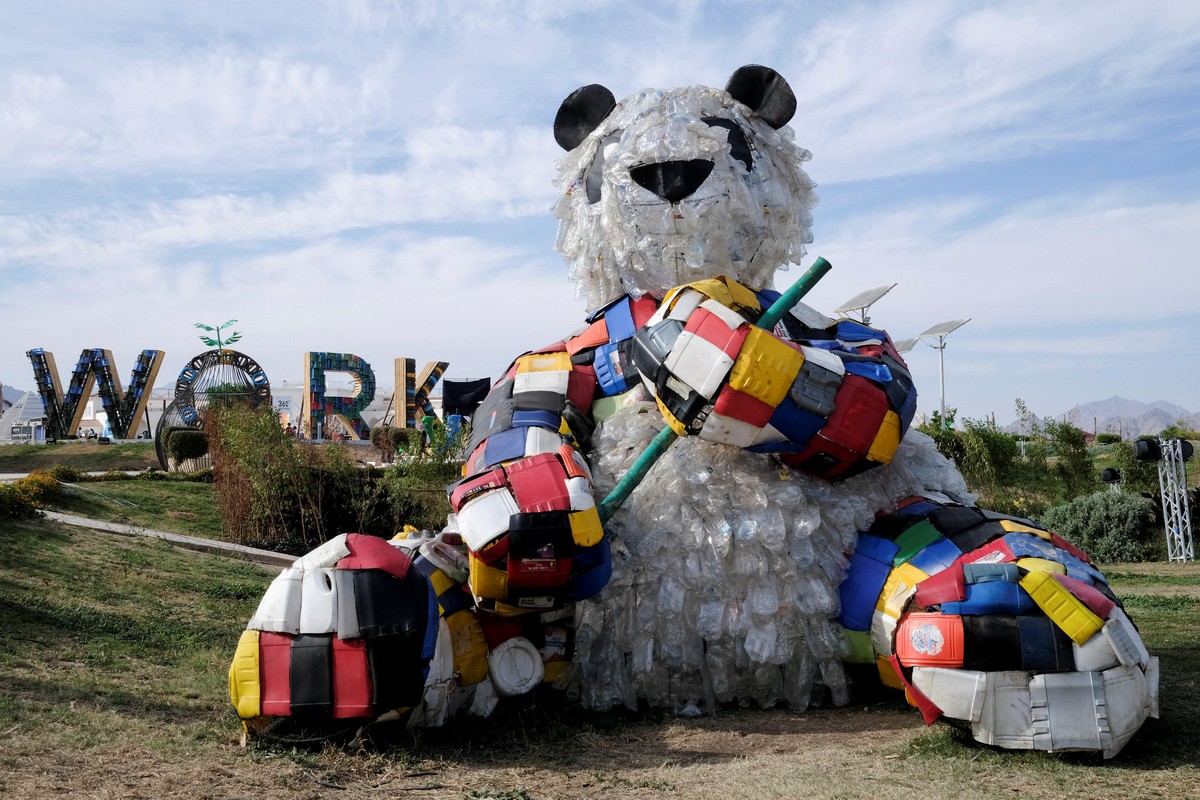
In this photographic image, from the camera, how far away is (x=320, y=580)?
3.33 metres

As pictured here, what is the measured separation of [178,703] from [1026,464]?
19356 millimetres

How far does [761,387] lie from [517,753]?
4.97ft

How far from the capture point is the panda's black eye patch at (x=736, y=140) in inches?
168

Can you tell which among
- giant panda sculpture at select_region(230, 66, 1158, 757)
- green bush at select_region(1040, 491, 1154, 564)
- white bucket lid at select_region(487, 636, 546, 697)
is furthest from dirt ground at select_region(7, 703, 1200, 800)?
green bush at select_region(1040, 491, 1154, 564)

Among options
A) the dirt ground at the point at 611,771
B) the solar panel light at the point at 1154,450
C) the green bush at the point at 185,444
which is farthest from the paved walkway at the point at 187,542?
the solar panel light at the point at 1154,450

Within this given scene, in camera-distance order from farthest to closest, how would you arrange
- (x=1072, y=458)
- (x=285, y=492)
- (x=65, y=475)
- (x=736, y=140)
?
1. (x=1072, y=458)
2. (x=65, y=475)
3. (x=285, y=492)
4. (x=736, y=140)

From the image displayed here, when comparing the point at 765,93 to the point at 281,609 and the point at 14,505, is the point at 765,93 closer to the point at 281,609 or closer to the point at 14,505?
the point at 281,609

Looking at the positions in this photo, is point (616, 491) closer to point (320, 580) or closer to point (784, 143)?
point (320, 580)

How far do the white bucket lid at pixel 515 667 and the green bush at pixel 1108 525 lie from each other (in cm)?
1274

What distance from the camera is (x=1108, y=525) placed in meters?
14.8

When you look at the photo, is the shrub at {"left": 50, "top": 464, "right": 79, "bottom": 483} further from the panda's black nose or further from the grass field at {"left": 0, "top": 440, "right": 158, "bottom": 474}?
the panda's black nose

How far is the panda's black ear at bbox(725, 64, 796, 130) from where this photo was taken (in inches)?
174

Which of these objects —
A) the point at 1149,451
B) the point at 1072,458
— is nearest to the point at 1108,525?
the point at 1149,451

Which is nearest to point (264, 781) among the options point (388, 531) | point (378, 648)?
point (378, 648)
